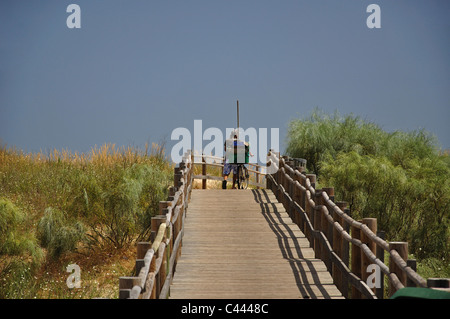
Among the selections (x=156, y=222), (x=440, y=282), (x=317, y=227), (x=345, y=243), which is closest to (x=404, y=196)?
(x=317, y=227)

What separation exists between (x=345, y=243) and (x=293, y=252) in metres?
2.12

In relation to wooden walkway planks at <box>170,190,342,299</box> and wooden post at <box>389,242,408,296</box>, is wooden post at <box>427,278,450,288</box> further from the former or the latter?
wooden walkway planks at <box>170,190,342,299</box>

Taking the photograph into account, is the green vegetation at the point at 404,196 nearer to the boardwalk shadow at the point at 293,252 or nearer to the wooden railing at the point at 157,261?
the boardwalk shadow at the point at 293,252

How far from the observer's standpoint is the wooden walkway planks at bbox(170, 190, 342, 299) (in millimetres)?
8711

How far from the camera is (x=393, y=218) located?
735 inches

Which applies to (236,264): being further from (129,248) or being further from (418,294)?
(129,248)

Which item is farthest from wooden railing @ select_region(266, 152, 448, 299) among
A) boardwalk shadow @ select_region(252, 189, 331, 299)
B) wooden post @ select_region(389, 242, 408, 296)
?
boardwalk shadow @ select_region(252, 189, 331, 299)

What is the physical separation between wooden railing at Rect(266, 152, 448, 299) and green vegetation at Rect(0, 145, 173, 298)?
15.0 feet

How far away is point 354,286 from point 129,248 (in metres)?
9.83

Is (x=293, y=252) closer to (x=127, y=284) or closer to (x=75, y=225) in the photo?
(x=127, y=284)

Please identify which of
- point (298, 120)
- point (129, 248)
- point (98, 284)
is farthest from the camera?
point (298, 120)

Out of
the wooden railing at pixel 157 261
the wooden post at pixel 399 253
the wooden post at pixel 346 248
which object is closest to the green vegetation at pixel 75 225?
the wooden railing at pixel 157 261
